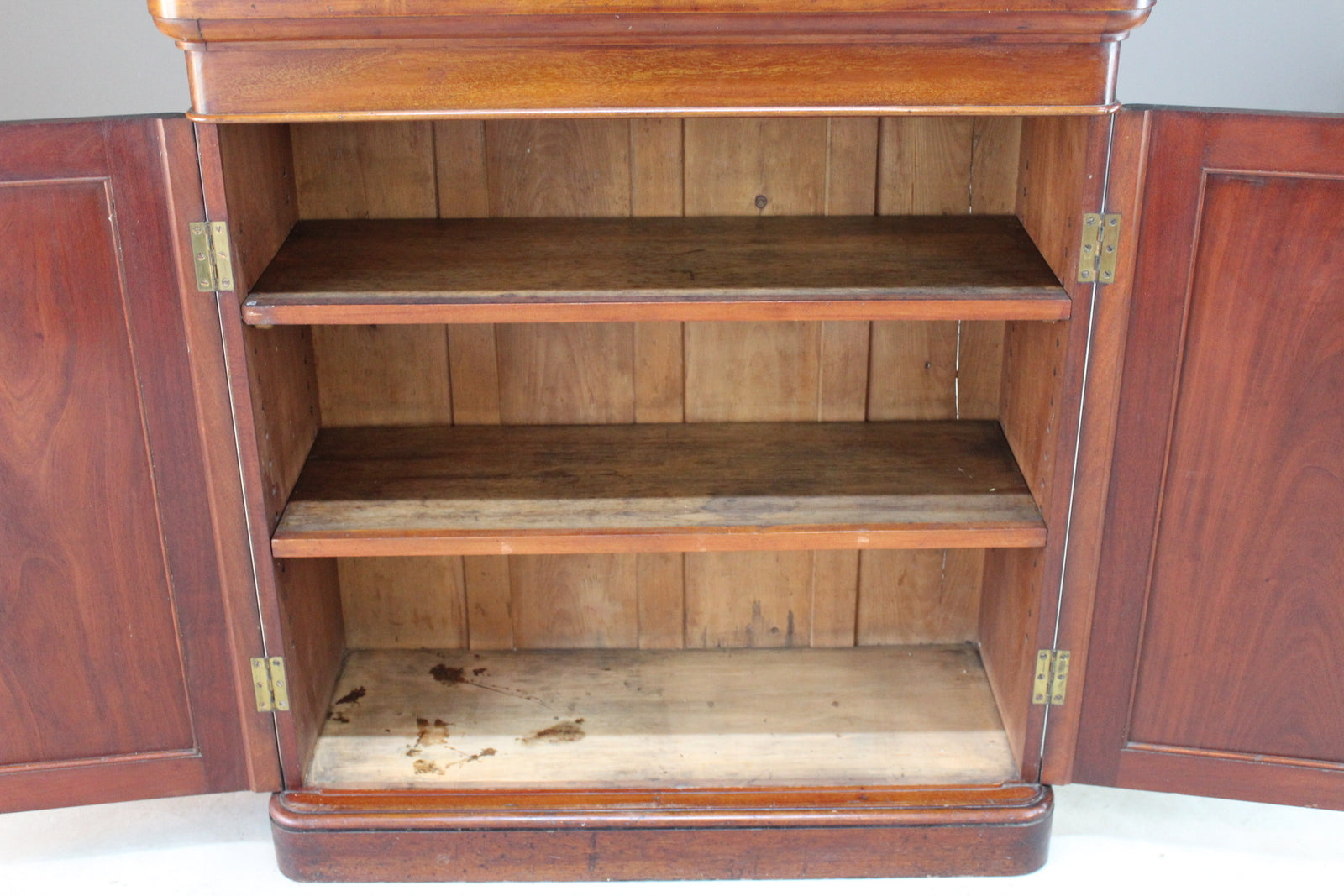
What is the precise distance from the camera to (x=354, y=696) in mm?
2340

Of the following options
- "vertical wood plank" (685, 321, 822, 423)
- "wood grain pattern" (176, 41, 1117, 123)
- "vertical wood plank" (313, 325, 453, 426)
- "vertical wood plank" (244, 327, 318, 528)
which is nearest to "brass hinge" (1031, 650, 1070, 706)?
"vertical wood plank" (685, 321, 822, 423)

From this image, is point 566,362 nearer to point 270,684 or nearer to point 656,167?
point 656,167

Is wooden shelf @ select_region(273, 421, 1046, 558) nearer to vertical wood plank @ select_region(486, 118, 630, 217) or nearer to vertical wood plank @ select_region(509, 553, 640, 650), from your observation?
vertical wood plank @ select_region(509, 553, 640, 650)

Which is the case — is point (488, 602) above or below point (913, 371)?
below

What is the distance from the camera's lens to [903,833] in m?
2.08

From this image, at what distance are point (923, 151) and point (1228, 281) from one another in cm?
55

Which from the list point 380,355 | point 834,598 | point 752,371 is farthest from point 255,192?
point 834,598

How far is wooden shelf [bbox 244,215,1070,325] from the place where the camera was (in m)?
1.80

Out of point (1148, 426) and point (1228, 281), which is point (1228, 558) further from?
point (1228, 281)

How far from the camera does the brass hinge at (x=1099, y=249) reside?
1.73 m

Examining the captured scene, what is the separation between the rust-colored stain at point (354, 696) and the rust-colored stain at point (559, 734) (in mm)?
303

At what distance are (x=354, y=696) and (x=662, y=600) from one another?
1.81 ft

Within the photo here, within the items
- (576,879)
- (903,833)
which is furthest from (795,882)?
(576,879)

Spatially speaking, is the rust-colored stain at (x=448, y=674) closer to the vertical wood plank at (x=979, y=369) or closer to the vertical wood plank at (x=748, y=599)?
the vertical wood plank at (x=748, y=599)
